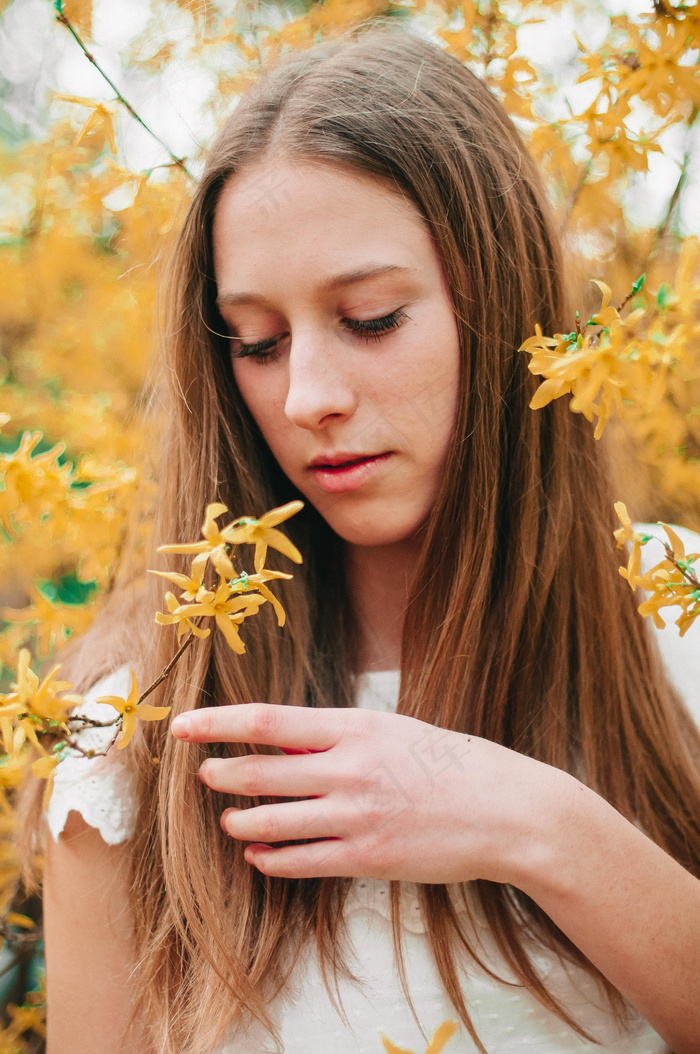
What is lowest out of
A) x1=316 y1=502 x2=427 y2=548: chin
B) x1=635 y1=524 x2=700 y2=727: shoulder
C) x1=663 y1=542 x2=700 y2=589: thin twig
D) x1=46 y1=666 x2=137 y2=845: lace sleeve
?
x1=46 y1=666 x2=137 y2=845: lace sleeve

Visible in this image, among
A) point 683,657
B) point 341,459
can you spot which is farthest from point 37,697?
point 683,657

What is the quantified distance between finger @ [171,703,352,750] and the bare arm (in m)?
0.44

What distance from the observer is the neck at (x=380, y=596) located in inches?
47.4

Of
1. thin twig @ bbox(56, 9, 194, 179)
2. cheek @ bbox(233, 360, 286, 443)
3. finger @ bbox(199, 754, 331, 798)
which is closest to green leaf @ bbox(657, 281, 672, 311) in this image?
cheek @ bbox(233, 360, 286, 443)

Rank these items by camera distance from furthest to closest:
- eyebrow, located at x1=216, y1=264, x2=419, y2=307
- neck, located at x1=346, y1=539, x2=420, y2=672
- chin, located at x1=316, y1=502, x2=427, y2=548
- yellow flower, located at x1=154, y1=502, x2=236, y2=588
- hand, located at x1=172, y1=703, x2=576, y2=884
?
neck, located at x1=346, y1=539, x2=420, y2=672, chin, located at x1=316, y1=502, x2=427, y2=548, eyebrow, located at x1=216, y1=264, x2=419, y2=307, hand, located at x1=172, y1=703, x2=576, y2=884, yellow flower, located at x1=154, y1=502, x2=236, y2=588

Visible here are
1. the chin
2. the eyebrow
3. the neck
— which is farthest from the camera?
the neck

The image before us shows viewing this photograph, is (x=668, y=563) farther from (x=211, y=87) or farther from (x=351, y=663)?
(x=211, y=87)

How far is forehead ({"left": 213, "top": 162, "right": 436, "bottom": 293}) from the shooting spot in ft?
2.98

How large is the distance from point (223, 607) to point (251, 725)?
12 cm

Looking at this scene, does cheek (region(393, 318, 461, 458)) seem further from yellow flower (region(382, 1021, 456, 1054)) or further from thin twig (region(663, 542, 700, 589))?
yellow flower (region(382, 1021, 456, 1054))

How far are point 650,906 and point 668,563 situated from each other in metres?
0.38

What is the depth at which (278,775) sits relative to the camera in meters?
0.78

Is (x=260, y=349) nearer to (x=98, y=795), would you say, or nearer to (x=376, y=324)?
(x=376, y=324)

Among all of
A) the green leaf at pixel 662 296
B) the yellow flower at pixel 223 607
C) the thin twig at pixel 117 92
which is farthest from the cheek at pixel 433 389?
the thin twig at pixel 117 92
